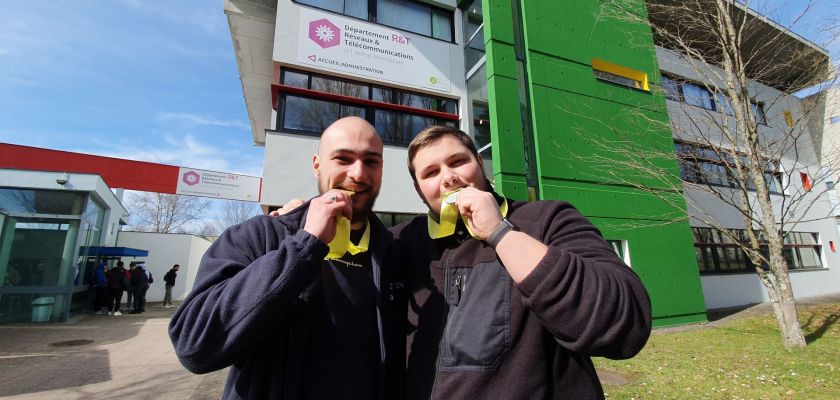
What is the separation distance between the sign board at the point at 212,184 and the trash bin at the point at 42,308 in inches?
251

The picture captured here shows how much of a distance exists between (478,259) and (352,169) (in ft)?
2.11

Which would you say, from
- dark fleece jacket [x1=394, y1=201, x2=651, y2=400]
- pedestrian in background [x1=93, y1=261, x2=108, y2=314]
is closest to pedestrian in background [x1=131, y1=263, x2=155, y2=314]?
pedestrian in background [x1=93, y1=261, x2=108, y2=314]

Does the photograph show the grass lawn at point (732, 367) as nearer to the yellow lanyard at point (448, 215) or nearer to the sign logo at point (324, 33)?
the yellow lanyard at point (448, 215)

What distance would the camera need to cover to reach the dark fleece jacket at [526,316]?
109 cm

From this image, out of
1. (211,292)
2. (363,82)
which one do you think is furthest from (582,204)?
(211,292)

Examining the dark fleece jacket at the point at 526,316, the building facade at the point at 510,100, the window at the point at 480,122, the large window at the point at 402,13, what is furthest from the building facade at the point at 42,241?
the dark fleece jacket at the point at 526,316

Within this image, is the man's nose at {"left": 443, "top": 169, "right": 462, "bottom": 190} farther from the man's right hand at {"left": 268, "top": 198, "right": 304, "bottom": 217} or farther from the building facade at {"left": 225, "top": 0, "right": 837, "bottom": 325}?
the building facade at {"left": 225, "top": 0, "right": 837, "bottom": 325}

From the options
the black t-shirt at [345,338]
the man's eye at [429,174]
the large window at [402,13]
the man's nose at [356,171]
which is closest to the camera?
the black t-shirt at [345,338]

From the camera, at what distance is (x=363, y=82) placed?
1045cm

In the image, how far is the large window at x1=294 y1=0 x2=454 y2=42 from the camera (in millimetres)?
10594

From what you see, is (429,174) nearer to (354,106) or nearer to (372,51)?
(354,106)

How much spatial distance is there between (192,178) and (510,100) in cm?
1378

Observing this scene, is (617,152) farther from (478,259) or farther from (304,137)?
(478,259)

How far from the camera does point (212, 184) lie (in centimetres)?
1570
